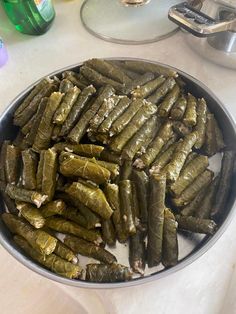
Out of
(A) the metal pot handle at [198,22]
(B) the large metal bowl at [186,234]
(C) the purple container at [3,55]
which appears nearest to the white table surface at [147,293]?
(B) the large metal bowl at [186,234]

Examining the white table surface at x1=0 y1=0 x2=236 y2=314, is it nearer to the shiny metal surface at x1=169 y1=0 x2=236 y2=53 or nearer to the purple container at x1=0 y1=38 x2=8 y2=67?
the shiny metal surface at x1=169 y1=0 x2=236 y2=53

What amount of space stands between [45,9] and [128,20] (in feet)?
0.87

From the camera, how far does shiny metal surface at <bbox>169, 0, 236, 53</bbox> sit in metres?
0.86

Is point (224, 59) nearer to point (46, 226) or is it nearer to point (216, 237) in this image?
point (216, 237)

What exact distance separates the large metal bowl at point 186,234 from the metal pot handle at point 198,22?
0.14 metres

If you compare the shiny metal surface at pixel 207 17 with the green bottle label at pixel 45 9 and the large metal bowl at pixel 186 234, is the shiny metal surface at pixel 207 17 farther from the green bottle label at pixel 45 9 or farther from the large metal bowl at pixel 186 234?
the green bottle label at pixel 45 9

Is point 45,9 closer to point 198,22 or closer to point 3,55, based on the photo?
point 3,55

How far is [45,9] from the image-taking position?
1131mm

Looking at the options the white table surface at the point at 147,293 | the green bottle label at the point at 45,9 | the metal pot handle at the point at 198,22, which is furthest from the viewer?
the green bottle label at the point at 45,9

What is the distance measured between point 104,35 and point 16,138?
464mm

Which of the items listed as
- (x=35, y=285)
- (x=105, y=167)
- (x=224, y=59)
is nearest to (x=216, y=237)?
(x=105, y=167)

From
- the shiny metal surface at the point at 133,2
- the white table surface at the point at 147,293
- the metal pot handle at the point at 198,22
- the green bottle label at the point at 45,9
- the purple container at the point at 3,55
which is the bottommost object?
the white table surface at the point at 147,293

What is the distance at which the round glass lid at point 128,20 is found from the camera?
3.83 ft

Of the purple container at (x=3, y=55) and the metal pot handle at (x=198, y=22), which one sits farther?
the purple container at (x=3, y=55)
